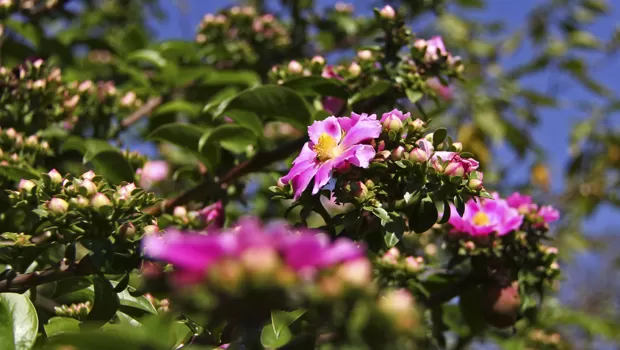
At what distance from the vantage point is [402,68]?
1.96 metres

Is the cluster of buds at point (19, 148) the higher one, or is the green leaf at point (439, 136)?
the green leaf at point (439, 136)

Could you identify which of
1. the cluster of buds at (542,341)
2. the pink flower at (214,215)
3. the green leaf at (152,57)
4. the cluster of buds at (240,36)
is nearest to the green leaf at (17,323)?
the pink flower at (214,215)

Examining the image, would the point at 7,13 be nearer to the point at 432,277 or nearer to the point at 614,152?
the point at 432,277

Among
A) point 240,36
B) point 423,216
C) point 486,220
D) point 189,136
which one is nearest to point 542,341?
point 486,220

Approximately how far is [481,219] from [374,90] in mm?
467

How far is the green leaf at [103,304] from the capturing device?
1576 mm

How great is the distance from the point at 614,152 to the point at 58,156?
4181mm

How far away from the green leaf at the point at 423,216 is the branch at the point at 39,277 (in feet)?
2.42

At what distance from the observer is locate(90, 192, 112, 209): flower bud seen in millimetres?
1403

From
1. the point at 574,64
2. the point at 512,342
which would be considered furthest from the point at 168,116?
the point at 574,64

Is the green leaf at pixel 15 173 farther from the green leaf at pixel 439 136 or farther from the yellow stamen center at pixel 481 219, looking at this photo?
the yellow stamen center at pixel 481 219

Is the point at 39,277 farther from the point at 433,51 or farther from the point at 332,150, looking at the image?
the point at 433,51

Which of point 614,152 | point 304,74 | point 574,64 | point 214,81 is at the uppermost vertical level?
point 304,74

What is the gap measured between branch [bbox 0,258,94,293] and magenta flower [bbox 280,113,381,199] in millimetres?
503
